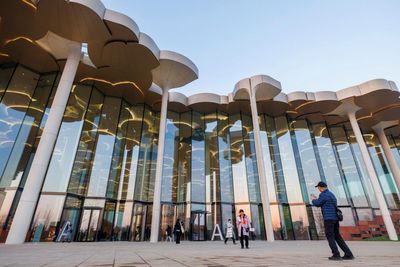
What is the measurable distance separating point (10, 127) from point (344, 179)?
26935mm

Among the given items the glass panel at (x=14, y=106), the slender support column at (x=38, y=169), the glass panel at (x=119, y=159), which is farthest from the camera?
the glass panel at (x=119, y=159)

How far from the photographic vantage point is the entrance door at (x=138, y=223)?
1675 centimetres

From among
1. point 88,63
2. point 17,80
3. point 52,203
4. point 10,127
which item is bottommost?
point 52,203

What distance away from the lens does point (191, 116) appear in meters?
22.9

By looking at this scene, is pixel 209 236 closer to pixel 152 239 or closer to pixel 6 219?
pixel 152 239

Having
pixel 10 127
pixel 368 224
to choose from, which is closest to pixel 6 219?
pixel 10 127

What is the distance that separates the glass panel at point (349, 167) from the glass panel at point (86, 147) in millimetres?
22585

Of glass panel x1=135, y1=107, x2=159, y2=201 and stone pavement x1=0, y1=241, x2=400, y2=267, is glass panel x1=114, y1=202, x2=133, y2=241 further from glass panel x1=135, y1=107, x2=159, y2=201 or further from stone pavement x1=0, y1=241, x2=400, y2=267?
stone pavement x1=0, y1=241, x2=400, y2=267

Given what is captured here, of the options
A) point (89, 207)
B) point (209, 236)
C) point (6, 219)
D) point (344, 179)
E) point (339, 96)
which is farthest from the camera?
A: point (344, 179)

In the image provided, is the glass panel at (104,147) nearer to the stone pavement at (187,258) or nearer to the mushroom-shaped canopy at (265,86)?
the stone pavement at (187,258)

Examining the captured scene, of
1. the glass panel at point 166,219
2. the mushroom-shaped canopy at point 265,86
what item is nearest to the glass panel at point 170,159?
the glass panel at point 166,219

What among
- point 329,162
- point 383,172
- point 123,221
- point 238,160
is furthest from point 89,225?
point 383,172

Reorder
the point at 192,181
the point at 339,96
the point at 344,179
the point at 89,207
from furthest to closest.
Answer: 1. the point at 344,179
2. the point at 339,96
3. the point at 192,181
4. the point at 89,207

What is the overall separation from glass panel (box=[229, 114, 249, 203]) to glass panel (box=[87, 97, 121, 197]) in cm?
1012
